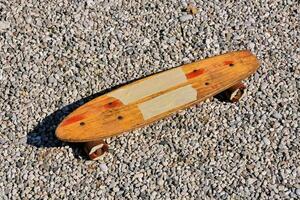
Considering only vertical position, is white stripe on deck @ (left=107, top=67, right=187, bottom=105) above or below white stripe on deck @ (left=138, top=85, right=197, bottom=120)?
above

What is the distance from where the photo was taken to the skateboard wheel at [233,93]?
470 cm

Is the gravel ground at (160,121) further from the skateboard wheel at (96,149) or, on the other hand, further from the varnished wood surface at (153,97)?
the varnished wood surface at (153,97)

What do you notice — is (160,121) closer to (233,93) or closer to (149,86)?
(149,86)

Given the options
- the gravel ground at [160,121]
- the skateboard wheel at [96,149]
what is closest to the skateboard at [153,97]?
the skateboard wheel at [96,149]

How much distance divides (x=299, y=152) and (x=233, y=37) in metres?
1.33

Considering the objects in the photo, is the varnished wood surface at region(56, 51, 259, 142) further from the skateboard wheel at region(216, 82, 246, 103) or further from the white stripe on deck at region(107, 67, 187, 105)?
the skateboard wheel at region(216, 82, 246, 103)

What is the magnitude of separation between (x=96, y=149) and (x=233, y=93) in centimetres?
122

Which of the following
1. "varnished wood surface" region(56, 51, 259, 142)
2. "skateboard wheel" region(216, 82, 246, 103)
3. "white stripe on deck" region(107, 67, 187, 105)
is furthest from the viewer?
"skateboard wheel" region(216, 82, 246, 103)

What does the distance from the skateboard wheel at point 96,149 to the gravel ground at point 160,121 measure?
7cm

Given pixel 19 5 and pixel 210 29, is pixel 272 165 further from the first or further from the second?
pixel 19 5

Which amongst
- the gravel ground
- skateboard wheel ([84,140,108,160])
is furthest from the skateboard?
the gravel ground

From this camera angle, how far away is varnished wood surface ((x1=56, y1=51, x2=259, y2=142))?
14.0 feet

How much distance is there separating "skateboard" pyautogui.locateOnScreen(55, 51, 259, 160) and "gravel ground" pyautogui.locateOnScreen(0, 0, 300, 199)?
0.78 ft

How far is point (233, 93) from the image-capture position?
4.71 m
